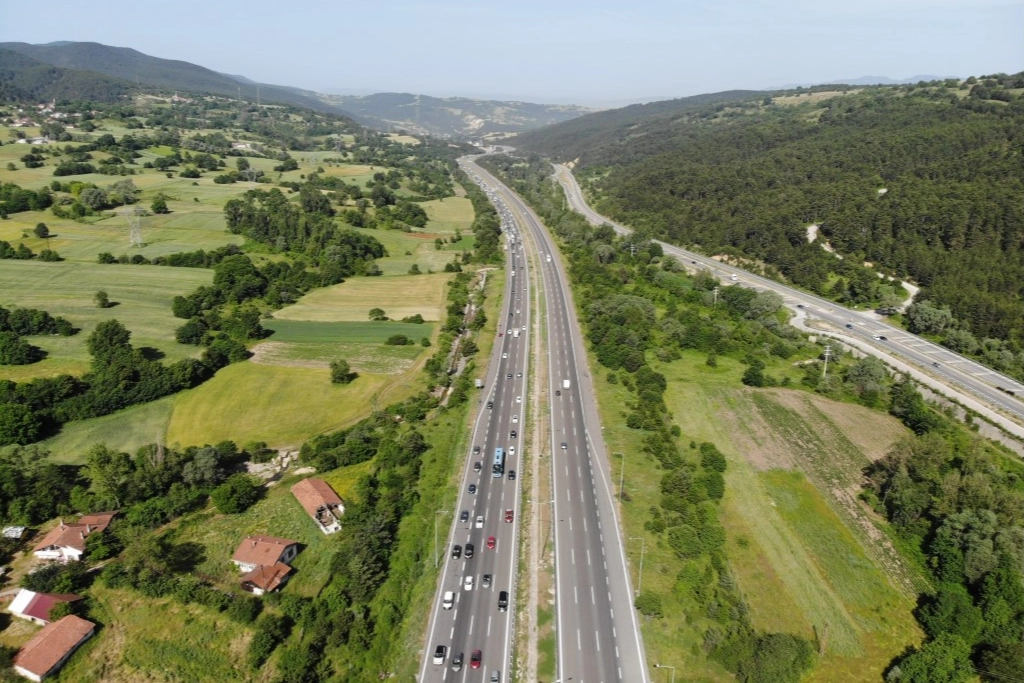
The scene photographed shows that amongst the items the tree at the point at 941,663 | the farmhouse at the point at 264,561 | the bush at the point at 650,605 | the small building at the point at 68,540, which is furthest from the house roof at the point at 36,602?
the tree at the point at 941,663

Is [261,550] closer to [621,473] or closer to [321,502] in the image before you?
[321,502]

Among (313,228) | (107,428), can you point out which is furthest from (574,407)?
(313,228)

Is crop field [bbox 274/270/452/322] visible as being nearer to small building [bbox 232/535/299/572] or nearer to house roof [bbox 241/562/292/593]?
small building [bbox 232/535/299/572]

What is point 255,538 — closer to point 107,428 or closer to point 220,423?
point 220,423

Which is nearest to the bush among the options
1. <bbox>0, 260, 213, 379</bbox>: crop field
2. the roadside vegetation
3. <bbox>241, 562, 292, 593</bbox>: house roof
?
the roadside vegetation

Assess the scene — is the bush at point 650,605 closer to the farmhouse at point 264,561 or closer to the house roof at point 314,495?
the farmhouse at point 264,561
